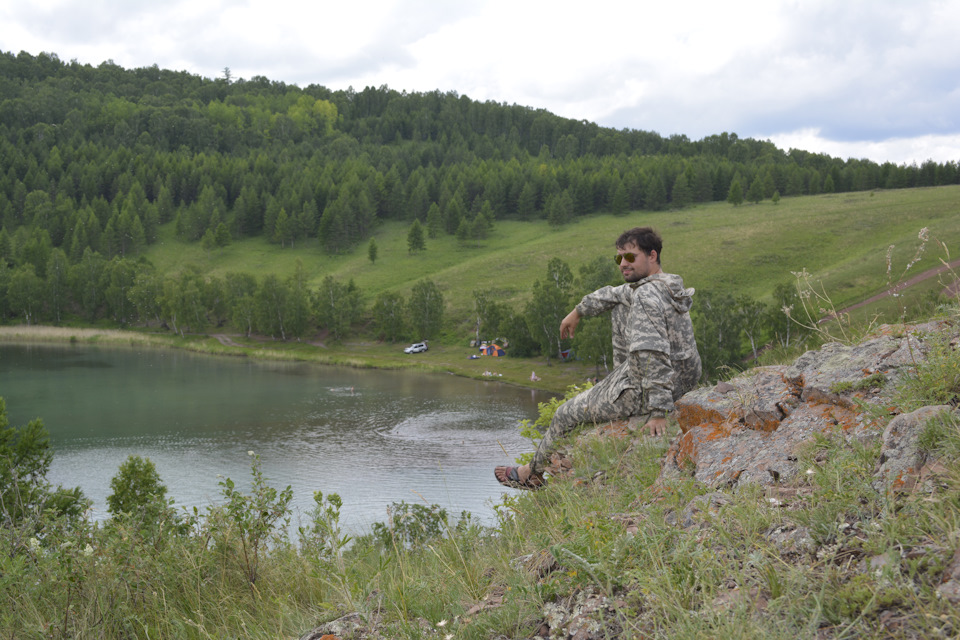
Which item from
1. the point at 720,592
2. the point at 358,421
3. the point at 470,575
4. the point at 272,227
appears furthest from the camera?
the point at 272,227

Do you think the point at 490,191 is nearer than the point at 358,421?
No

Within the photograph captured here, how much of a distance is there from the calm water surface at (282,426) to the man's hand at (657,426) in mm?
14339

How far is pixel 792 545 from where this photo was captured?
9.93ft

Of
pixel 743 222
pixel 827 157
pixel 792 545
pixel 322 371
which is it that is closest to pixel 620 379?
pixel 792 545

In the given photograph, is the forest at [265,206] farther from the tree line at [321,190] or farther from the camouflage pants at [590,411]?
the camouflage pants at [590,411]

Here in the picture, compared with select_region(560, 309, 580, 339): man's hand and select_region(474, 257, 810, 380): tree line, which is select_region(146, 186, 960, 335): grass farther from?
select_region(560, 309, 580, 339): man's hand

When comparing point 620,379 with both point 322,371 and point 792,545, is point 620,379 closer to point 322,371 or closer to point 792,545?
point 792,545

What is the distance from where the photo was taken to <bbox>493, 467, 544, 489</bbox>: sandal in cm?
650

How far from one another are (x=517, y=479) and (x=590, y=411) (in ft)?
3.60

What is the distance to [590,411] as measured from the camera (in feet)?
20.4

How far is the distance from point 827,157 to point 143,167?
579 ft

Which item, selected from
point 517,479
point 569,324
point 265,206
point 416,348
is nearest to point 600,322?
point 416,348

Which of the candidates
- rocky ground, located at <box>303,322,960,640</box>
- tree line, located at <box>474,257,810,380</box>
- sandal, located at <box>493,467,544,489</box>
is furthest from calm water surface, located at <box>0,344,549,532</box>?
rocky ground, located at <box>303,322,960,640</box>

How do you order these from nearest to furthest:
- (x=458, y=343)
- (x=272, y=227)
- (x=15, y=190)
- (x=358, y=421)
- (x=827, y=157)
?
(x=358, y=421) < (x=458, y=343) < (x=272, y=227) < (x=15, y=190) < (x=827, y=157)
